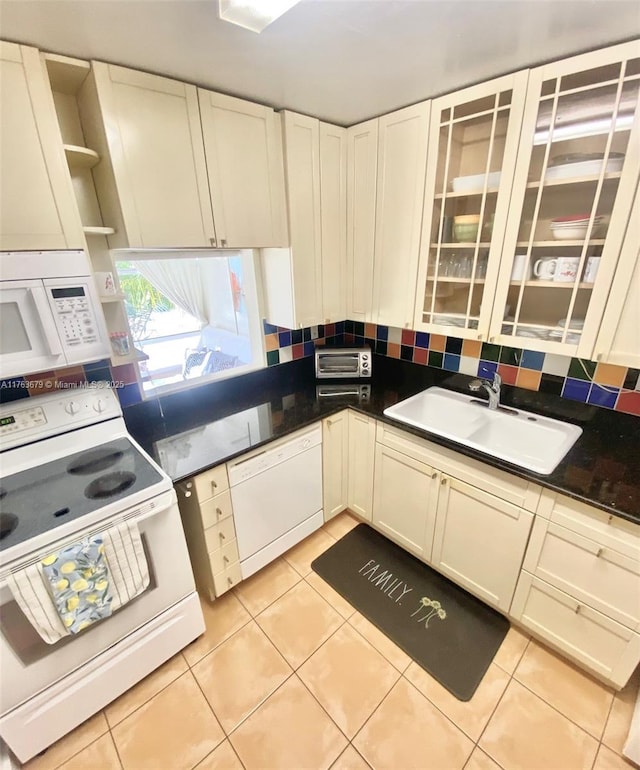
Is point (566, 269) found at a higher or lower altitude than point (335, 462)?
higher

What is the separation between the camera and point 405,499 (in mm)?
1809

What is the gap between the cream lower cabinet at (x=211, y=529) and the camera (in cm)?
144

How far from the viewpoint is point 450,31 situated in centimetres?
105

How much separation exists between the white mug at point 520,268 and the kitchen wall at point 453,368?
423 millimetres

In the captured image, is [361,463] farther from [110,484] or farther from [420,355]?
[110,484]

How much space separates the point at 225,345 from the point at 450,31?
1.72 meters

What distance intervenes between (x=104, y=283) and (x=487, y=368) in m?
1.89

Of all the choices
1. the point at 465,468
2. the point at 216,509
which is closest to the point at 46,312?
the point at 216,509

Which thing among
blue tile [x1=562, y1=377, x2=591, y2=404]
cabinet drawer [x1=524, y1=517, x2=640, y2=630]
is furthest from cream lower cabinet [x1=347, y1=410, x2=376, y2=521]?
blue tile [x1=562, y1=377, x2=591, y2=404]

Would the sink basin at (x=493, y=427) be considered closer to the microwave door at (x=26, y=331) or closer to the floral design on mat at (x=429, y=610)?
the floral design on mat at (x=429, y=610)

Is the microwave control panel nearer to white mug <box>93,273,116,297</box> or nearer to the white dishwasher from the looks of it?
white mug <box>93,273,116,297</box>

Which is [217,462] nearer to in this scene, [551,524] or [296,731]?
[296,731]

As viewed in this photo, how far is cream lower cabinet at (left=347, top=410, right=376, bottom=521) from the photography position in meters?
1.90

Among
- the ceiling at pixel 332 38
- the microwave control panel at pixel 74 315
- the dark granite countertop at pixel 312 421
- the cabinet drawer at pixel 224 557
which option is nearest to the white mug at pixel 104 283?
the microwave control panel at pixel 74 315
